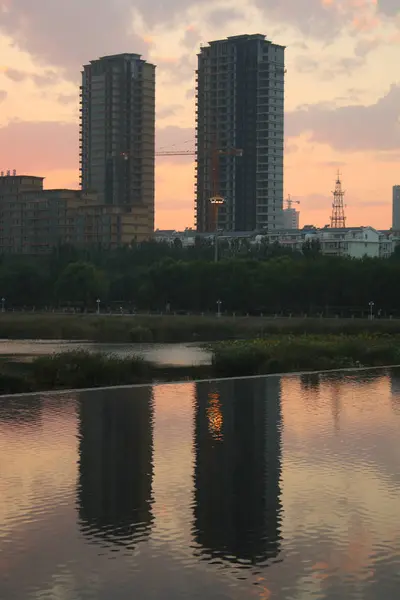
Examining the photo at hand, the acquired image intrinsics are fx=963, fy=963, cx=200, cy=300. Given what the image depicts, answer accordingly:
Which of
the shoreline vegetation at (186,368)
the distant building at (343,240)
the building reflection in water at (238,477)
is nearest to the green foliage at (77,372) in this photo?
the shoreline vegetation at (186,368)

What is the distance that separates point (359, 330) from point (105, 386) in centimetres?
4109

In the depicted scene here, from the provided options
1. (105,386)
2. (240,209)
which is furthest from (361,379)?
(240,209)

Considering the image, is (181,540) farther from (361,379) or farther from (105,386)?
(361,379)

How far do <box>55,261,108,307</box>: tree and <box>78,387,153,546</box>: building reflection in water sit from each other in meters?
76.2

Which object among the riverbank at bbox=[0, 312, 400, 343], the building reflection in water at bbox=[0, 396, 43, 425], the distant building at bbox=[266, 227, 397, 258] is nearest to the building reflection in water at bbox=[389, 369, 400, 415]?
the building reflection in water at bbox=[0, 396, 43, 425]

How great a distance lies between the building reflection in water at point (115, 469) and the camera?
11.3m

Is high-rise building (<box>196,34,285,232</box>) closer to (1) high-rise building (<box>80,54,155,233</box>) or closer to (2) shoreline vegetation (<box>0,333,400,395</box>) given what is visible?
(1) high-rise building (<box>80,54,155,233</box>)

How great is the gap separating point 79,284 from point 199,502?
8646 cm

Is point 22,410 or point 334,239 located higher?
point 334,239

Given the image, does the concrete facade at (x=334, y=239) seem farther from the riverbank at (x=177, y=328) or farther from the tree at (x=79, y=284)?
the riverbank at (x=177, y=328)

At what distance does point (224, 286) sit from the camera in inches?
3533

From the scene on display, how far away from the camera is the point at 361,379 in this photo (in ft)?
92.4

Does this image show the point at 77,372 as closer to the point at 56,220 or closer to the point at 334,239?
the point at 56,220

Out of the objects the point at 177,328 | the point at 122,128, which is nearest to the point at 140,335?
the point at 177,328
